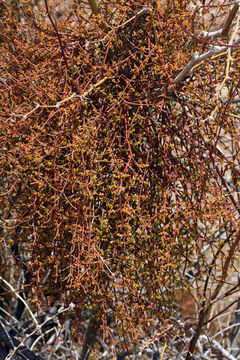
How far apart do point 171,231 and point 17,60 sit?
2.62 feet

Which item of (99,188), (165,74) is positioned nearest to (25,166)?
(99,188)

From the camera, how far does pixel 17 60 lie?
153cm

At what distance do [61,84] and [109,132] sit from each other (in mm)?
242

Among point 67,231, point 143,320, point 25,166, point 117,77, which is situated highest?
point 117,77

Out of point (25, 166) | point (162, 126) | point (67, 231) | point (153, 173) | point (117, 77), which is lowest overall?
point (67, 231)

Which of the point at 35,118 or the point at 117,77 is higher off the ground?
the point at 117,77

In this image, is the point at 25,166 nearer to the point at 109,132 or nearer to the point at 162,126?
the point at 109,132

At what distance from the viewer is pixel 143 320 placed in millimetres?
1425

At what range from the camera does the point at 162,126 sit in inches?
55.4

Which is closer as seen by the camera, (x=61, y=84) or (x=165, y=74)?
(x=165, y=74)

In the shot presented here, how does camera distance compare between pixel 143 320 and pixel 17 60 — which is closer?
pixel 143 320

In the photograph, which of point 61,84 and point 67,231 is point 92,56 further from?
point 67,231

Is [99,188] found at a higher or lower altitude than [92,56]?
lower

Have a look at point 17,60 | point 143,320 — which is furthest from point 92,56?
point 143,320
